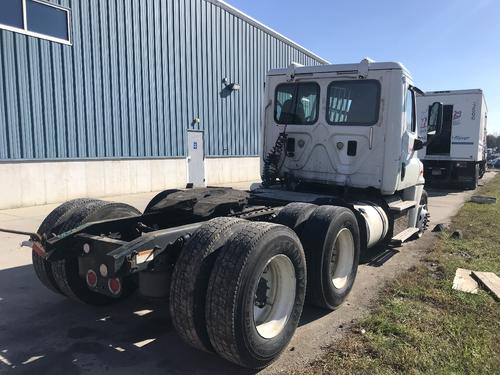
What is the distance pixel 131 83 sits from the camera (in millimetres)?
14367

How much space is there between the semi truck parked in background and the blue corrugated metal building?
819 cm

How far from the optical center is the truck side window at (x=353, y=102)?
247 inches

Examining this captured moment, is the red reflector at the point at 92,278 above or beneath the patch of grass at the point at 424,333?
above

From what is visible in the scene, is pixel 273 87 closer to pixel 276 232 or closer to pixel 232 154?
pixel 276 232

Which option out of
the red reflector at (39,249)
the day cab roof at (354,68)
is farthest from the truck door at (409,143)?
the red reflector at (39,249)

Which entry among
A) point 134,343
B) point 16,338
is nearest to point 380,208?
Answer: point 134,343

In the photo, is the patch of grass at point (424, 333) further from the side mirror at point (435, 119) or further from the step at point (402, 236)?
the side mirror at point (435, 119)

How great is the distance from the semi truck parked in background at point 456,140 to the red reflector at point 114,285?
17.1 meters

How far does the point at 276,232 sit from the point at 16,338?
2.52 m

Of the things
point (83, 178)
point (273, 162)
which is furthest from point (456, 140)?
point (83, 178)

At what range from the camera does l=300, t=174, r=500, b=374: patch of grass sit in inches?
137

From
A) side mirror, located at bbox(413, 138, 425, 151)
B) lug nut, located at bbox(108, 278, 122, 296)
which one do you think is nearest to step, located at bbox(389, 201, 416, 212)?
side mirror, located at bbox(413, 138, 425, 151)

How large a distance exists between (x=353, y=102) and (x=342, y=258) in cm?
247

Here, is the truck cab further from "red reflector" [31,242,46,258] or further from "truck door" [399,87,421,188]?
"red reflector" [31,242,46,258]
